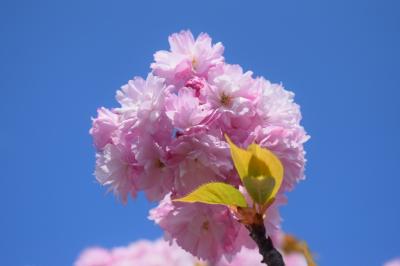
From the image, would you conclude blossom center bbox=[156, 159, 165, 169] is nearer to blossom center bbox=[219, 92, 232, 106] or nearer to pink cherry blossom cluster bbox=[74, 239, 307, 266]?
blossom center bbox=[219, 92, 232, 106]

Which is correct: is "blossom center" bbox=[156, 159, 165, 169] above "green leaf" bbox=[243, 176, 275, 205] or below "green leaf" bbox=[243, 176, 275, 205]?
above

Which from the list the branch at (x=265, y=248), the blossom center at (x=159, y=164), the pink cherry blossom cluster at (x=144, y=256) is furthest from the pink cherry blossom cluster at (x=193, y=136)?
the pink cherry blossom cluster at (x=144, y=256)

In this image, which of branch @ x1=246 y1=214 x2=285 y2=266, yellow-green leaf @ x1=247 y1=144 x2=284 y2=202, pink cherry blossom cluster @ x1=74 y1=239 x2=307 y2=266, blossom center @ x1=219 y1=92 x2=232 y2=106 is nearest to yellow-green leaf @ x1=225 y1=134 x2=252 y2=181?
yellow-green leaf @ x1=247 y1=144 x2=284 y2=202

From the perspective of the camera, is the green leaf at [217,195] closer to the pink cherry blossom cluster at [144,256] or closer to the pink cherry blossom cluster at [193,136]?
the pink cherry blossom cluster at [193,136]

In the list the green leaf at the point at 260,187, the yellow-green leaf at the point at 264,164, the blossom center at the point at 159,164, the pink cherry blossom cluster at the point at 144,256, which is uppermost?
the pink cherry blossom cluster at the point at 144,256

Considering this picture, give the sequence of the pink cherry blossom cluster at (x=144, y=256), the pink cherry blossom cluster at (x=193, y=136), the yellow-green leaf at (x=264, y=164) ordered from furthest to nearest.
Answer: the pink cherry blossom cluster at (x=144, y=256), the pink cherry blossom cluster at (x=193, y=136), the yellow-green leaf at (x=264, y=164)

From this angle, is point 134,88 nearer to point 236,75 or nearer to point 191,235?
point 236,75

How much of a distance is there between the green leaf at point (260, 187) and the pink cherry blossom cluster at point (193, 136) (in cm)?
16

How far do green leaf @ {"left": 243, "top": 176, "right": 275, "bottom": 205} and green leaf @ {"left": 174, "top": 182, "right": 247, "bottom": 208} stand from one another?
0.02 m

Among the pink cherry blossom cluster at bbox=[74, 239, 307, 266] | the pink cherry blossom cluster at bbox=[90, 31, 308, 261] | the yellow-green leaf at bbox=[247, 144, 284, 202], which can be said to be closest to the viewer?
the yellow-green leaf at bbox=[247, 144, 284, 202]

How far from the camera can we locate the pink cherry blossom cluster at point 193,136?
1014 mm

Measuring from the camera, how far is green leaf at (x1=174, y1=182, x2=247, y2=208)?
82 cm

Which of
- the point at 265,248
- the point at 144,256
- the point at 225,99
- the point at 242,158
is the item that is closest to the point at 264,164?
the point at 242,158

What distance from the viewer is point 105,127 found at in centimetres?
113
